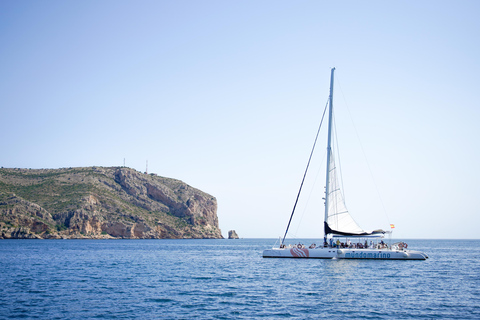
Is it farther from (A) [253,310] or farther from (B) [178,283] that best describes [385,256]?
(A) [253,310]

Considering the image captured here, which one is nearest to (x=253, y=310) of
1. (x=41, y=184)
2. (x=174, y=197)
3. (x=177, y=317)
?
(x=177, y=317)

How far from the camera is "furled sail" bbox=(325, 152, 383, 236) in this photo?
49.8m

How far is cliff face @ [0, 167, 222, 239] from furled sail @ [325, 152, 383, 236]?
100876mm

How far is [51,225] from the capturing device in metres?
127

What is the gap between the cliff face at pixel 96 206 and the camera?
124 m

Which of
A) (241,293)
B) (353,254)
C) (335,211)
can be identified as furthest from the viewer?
(335,211)

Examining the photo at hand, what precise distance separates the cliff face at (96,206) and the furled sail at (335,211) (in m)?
101

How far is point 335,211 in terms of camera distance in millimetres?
49969

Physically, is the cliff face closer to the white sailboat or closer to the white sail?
the white sailboat

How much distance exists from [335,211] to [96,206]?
114434 millimetres

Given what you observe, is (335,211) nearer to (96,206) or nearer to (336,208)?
(336,208)

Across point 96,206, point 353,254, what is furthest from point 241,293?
point 96,206

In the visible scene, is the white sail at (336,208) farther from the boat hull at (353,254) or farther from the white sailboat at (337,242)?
the boat hull at (353,254)

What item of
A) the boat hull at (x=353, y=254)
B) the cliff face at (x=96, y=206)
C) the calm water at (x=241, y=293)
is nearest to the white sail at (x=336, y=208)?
the boat hull at (x=353, y=254)
